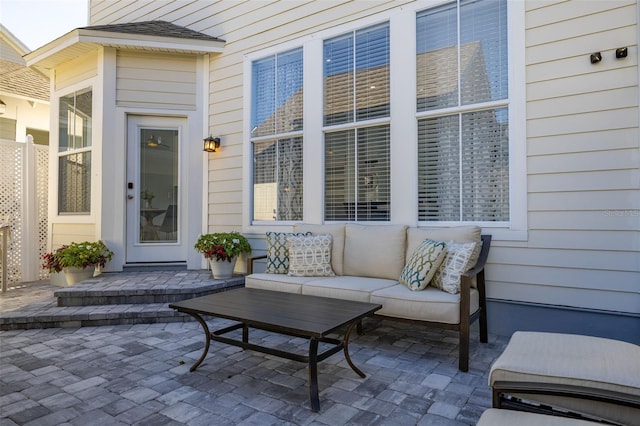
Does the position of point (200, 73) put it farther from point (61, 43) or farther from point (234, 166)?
point (61, 43)

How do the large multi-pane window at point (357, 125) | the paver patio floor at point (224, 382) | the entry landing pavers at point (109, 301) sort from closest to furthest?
the paver patio floor at point (224, 382) < the entry landing pavers at point (109, 301) < the large multi-pane window at point (357, 125)

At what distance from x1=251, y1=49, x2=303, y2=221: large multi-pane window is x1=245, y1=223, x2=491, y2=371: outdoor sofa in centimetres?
59

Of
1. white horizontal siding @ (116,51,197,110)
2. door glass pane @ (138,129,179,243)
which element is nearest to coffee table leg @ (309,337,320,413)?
door glass pane @ (138,129,179,243)

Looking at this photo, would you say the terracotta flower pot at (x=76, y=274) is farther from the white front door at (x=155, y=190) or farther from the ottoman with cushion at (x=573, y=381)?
the ottoman with cushion at (x=573, y=381)

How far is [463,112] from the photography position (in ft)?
11.7

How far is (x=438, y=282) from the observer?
304cm

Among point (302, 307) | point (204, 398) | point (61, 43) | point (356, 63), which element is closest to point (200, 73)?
point (61, 43)

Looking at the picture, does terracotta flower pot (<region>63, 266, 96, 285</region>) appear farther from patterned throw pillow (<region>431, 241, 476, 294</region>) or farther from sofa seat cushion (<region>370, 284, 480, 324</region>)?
patterned throw pillow (<region>431, 241, 476, 294</region>)

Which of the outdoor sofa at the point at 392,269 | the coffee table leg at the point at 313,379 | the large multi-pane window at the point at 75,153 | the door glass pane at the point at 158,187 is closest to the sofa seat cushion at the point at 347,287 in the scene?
the outdoor sofa at the point at 392,269

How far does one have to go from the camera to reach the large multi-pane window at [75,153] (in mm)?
5285

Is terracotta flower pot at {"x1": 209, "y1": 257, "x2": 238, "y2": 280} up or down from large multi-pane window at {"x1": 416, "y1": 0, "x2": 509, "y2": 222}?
down

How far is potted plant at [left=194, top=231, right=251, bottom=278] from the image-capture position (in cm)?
448

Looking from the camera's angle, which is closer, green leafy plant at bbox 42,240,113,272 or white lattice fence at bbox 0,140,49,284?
green leafy plant at bbox 42,240,113,272

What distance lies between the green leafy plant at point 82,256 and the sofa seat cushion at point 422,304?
12.3 ft
